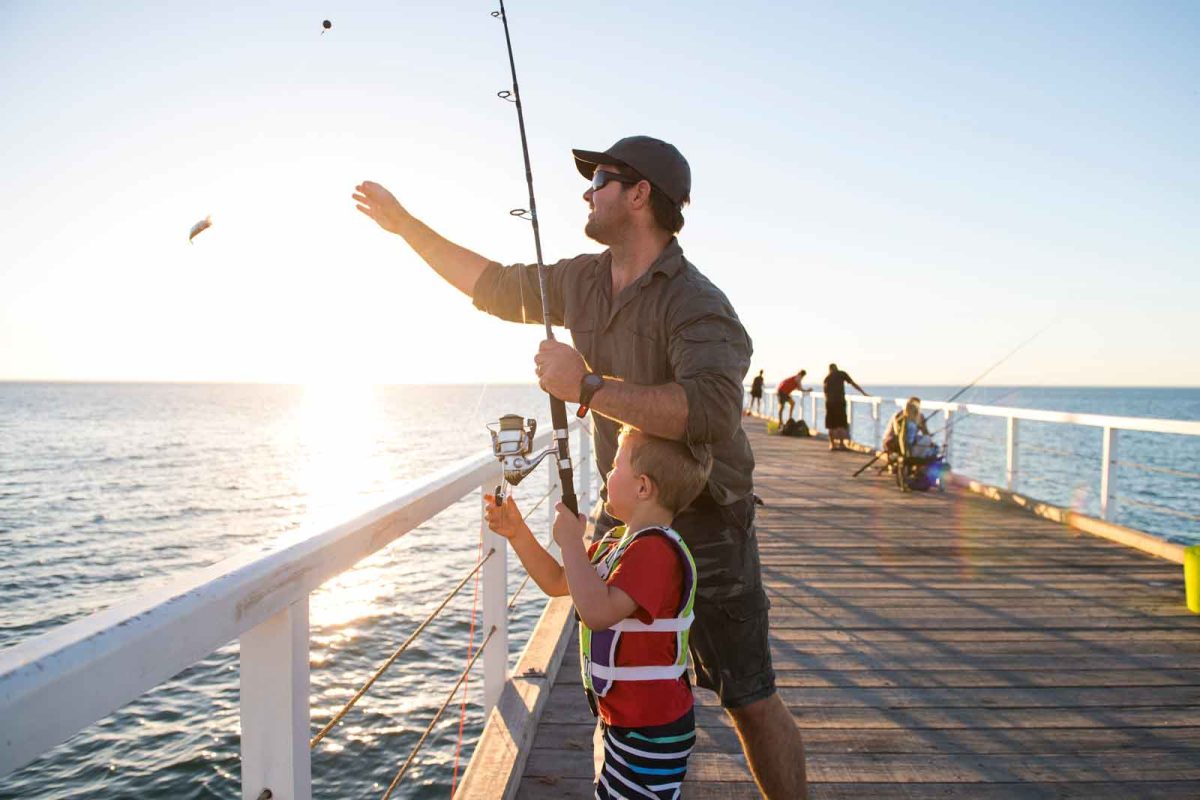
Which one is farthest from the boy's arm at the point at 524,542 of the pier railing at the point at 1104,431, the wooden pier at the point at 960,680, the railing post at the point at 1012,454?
the railing post at the point at 1012,454

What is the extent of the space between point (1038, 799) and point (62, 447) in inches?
2037

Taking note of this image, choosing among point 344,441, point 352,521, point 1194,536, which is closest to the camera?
point 352,521

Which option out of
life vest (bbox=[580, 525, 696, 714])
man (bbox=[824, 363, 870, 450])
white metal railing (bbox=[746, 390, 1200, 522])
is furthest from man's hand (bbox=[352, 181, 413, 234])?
man (bbox=[824, 363, 870, 450])

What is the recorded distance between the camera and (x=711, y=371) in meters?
2.21

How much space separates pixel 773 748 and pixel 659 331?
1245 millimetres

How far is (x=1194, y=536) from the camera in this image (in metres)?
19.7

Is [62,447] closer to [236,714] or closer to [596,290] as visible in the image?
[236,714]

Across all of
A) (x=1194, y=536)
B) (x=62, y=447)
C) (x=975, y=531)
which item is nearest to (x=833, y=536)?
(x=975, y=531)

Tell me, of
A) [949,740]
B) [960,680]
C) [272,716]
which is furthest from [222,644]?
[960,680]

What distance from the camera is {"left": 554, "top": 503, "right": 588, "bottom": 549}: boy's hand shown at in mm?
1928

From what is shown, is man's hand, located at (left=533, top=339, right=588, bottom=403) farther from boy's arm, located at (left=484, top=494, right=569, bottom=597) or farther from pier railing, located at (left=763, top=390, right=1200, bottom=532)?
pier railing, located at (left=763, top=390, right=1200, bottom=532)

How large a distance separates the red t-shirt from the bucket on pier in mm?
4303

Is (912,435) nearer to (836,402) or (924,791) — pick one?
(836,402)

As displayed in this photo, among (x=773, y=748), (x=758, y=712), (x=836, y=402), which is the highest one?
(x=836, y=402)
